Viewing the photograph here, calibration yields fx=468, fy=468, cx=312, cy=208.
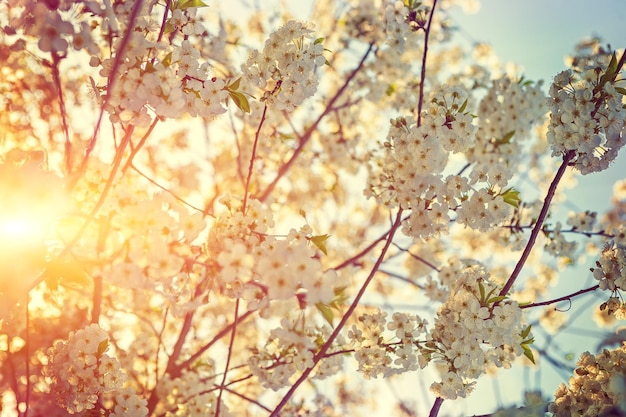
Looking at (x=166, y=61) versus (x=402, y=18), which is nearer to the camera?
(x=166, y=61)

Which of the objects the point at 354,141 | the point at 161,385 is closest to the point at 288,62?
the point at 161,385

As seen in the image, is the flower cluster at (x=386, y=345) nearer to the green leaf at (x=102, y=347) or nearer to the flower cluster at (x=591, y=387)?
the flower cluster at (x=591, y=387)

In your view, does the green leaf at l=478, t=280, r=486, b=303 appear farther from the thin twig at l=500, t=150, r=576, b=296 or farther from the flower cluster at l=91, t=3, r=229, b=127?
the flower cluster at l=91, t=3, r=229, b=127

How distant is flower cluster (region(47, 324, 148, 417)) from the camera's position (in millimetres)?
2824

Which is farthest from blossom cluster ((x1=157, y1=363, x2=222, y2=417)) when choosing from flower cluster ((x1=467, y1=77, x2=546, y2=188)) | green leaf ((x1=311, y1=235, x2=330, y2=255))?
flower cluster ((x1=467, y1=77, x2=546, y2=188))

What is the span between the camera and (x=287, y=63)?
2.90 m

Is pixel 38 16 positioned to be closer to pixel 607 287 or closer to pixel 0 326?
pixel 0 326

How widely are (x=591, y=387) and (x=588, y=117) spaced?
157 cm

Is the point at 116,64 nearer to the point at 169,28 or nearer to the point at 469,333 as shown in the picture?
the point at 169,28

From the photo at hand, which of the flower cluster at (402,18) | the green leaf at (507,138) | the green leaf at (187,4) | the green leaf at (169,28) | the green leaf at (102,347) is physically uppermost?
the flower cluster at (402,18)

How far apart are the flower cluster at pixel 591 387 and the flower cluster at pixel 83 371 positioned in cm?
267

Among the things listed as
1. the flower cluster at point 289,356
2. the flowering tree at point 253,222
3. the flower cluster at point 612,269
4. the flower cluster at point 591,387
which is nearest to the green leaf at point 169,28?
the flowering tree at point 253,222

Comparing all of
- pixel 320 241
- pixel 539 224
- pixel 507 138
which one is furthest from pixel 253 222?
pixel 507 138

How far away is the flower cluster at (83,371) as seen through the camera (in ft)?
9.27
